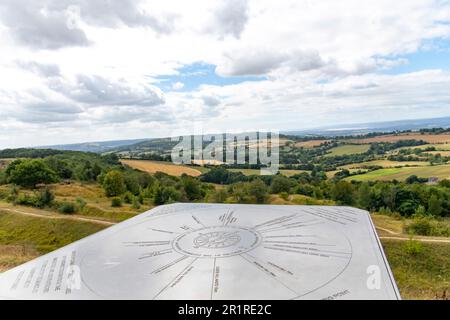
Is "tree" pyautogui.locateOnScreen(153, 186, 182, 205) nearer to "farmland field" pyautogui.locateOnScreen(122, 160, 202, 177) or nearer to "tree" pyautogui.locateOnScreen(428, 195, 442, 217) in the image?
"farmland field" pyautogui.locateOnScreen(122, 160, 202, 177)

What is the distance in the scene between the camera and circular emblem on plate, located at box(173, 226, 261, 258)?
337 inches

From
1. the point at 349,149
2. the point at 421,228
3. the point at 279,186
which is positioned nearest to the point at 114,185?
the point at 279,186

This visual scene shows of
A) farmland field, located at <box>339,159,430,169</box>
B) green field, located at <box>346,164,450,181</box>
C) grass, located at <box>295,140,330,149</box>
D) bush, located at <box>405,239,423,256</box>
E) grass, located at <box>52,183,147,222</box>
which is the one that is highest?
grass, located at <box>295,140,330,149</box>

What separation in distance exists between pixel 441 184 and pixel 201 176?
43.7 m

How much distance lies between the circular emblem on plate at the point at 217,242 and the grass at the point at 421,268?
10.7 metres

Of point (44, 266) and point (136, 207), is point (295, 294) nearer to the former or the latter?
point (44, 266)

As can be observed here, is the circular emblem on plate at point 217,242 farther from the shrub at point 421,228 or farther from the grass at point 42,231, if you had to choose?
the shrub at point 421,228

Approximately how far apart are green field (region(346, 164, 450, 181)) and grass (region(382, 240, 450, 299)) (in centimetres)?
4556

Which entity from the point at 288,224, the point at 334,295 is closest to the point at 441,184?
the point at 288,224

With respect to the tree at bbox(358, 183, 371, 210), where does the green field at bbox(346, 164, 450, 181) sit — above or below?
above

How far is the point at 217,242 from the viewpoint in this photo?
368 inches

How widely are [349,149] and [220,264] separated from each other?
356 feet

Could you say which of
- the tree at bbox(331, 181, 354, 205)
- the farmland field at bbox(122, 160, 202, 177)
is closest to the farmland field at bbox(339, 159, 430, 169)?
the tree at bbox(331, 181, 354, 205)

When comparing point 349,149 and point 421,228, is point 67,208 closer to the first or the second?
point 421,228
